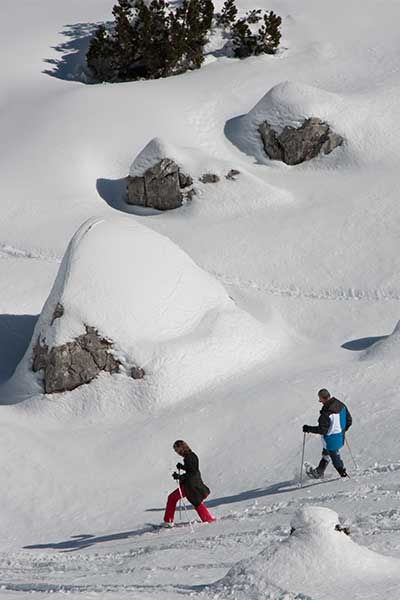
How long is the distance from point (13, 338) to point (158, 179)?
1013 centimetres

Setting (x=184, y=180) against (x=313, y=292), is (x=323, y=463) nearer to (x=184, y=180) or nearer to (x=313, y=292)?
(x=313, y=292)

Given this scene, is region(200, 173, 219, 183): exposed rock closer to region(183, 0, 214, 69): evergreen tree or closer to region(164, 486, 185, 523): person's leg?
region(183, 0, 214, 69): evergreen tree

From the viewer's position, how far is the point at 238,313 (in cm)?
2155

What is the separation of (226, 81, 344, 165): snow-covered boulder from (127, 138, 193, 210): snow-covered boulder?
4.59 m

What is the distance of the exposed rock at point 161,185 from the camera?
30672mm

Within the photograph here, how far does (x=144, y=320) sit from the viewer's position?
66.6 ft

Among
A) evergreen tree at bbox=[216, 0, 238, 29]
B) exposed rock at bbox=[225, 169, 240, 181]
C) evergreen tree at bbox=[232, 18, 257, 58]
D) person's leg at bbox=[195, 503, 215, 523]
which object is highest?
evergreen tree at bbox=[216, 0, 238, 29]

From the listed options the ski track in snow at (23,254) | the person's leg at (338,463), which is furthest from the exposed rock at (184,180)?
the person's leg at (338,463)

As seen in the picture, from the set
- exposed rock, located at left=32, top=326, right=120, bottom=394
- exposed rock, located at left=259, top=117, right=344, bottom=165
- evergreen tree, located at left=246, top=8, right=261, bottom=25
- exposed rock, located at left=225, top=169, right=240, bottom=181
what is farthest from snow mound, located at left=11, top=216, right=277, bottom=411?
evergreen tree, located at left=246, top=8, right=261, bottom=25

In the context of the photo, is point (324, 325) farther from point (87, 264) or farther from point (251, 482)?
point (251, 482)

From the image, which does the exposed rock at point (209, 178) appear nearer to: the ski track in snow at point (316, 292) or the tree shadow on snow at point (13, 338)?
the ski track in snow at point (316, 292)

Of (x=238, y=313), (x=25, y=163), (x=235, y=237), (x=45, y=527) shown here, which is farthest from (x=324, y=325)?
(x=25, y=163)

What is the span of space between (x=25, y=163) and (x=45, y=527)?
20.9 m

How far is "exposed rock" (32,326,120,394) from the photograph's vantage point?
65.1 ft
